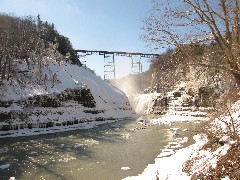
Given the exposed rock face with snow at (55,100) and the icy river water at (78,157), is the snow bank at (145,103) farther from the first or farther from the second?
the icy river water at (78,157)

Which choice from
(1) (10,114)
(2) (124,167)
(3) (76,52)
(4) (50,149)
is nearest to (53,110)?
(1) (10,114)

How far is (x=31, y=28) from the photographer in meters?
49.8

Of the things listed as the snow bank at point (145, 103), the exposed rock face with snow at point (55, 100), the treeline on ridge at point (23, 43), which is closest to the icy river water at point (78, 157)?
the exposed rock face with snow at point (55, 100)

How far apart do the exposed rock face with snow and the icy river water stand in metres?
7.35

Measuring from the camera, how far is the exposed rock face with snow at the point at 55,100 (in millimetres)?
28697

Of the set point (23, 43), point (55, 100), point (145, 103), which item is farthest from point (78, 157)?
point (145, 103)

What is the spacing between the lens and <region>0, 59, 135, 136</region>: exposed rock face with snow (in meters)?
28.7

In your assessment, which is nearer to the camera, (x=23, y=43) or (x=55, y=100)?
(x=55, y=100)

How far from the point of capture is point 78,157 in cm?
1507

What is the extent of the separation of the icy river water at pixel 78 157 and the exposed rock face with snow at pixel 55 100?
7355 millimetres

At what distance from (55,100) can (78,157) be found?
60.3 ft

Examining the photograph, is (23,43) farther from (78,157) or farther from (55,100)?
(78,157)

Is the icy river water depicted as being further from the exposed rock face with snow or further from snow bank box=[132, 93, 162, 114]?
snow bank box=[132, 93, 162, 114]

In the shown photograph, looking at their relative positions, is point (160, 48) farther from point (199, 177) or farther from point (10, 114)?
point (10, 114)
